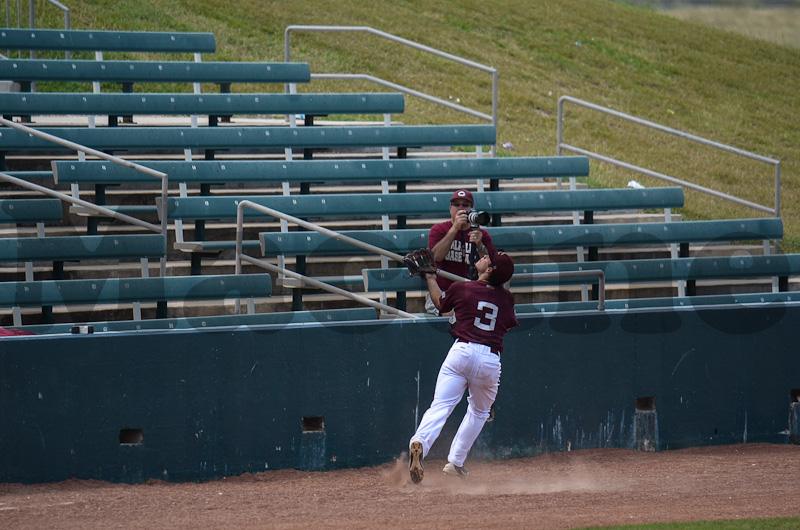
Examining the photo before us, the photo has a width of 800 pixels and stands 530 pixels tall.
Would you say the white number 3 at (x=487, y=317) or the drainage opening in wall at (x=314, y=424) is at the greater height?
the white number 3 at (x=487, y=317)

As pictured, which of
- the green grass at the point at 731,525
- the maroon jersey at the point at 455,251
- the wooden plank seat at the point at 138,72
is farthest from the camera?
the wooden plank seat at the point at 138,72

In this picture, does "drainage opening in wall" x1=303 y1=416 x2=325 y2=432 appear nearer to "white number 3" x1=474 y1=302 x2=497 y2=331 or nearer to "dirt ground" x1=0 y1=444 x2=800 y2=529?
"dirt ground" x1=0 y1=444 x2=800 y2=529

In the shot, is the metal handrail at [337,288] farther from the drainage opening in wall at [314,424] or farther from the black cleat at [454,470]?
the black cleat at [454,470]

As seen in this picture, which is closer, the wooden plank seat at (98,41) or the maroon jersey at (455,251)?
the maroon jersey at (455,251)

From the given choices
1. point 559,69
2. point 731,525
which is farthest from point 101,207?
point 559,69

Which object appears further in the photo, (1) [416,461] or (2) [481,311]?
(2) [481,311]

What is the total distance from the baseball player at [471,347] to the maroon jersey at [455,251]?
67cm

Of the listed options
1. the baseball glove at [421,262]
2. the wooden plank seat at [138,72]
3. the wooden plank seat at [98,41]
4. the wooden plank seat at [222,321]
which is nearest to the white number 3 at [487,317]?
the baseball glove at [421,262]

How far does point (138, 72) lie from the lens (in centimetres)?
1005

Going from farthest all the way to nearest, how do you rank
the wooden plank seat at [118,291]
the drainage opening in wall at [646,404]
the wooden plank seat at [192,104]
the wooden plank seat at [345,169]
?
the wooden plank seat at [192,104], the wooden plank seat at [345,169], the drainage opening in wall at [646,404], the wooden plank seat at [118,291]

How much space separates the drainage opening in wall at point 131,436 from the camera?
614 centimetres

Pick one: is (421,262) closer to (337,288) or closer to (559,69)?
(337,288)

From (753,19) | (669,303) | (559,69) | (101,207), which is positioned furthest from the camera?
(559,69)

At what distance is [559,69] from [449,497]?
44.3ft
